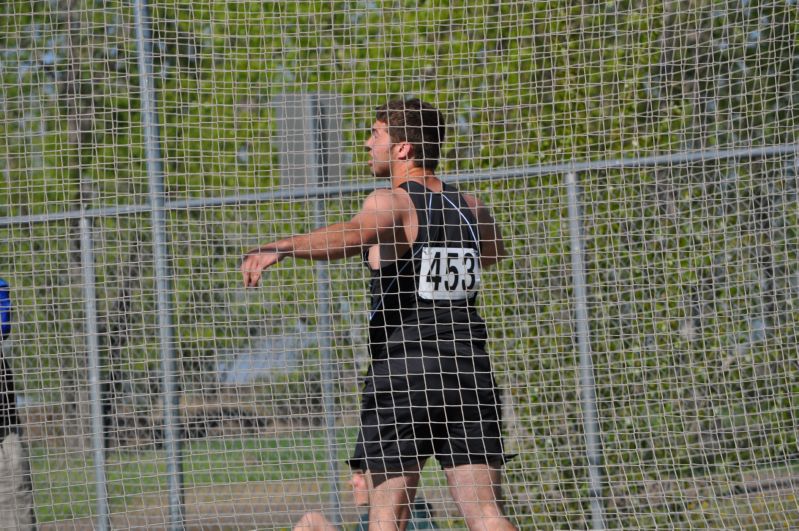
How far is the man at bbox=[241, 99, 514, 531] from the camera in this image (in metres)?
3.50

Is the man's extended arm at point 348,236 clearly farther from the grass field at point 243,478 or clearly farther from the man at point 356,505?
the grass field at point 243,478

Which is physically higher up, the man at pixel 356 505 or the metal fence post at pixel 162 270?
the metal fence post at pixel 162 270

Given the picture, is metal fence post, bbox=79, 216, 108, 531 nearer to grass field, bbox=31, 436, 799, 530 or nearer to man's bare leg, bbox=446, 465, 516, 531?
grass field, bbox=31, 436, 799, 530

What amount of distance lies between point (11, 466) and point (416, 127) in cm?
239

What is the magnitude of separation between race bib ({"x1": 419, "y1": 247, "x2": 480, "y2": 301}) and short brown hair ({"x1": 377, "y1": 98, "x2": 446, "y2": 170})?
39 centimetres

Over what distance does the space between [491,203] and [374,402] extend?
185 cm

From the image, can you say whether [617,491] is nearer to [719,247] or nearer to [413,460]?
[719,247]

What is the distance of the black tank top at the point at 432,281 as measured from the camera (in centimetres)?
361

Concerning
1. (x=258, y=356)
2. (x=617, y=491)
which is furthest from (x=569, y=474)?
(x=258, y=356)

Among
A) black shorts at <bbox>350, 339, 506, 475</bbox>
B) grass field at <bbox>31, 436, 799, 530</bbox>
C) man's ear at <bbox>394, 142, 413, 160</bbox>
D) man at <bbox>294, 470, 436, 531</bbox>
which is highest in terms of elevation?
man's ear at <bbox>394, 142, 413, 160</bbox>

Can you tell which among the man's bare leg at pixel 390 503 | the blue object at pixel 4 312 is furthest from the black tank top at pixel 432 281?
the blue object at pixel 4 312

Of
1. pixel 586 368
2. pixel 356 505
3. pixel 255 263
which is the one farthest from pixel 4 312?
pixel 586 368

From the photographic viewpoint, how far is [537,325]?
4961 mm

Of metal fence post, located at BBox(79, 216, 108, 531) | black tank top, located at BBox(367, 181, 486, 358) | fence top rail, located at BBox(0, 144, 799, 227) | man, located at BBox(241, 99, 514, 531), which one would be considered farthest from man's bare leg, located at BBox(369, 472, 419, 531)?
metal fence post, located at BBox(79, 216, 108, 531)
